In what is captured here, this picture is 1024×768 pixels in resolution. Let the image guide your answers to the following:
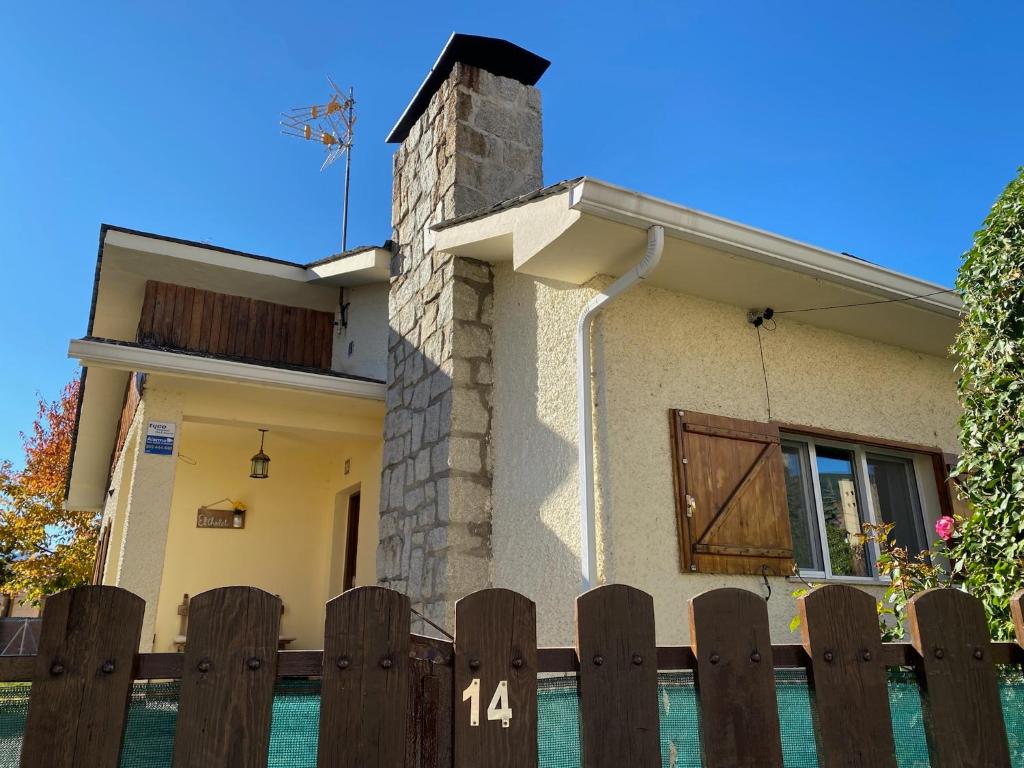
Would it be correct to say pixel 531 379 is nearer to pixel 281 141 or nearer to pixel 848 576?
pixel 848 576

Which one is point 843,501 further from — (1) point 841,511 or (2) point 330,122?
(2) point 330,122

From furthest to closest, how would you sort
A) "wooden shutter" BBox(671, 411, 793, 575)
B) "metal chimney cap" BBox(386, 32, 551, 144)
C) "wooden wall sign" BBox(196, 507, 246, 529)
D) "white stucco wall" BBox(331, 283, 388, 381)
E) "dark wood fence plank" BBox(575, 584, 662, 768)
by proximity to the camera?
1. "wooden wall sign" BBox(196, 507, 246, 529)
2. "white stucco wall" BBox(331, 283, 388, 381)
3. "metal chimney cap" BBox(386, 32, 551, 144)
4. "wooden shutter" BBox(671, 411, 793, 575)
5. "dark wood fence plank" BBox(575, 584, 662, 768)

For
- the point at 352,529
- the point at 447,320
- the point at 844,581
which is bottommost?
the point at 844,581

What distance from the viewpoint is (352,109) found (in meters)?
12.2

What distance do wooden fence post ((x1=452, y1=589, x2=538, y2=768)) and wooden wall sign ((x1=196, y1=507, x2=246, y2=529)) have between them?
8.78 m

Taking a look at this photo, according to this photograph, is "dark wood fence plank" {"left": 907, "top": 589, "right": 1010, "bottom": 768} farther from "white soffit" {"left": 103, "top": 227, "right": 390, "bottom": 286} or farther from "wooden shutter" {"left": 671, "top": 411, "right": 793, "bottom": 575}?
"white soffit" {"left": 103, "top": 227, "right": 390, "bottom": 286}

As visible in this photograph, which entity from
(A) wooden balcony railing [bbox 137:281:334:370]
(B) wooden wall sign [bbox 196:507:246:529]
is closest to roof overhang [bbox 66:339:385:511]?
(A) wooden balcony railing [bbox 137:281:334:370]

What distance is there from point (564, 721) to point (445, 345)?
4405 millimetres

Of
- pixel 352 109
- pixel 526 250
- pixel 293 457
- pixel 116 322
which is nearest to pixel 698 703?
pixel 526 250

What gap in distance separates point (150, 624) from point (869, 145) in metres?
9.76

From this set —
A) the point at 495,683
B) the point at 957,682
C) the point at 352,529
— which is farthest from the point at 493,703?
the point at 352,529

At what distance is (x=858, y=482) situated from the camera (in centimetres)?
577

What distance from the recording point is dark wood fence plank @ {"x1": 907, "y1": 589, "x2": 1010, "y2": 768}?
1.87 m

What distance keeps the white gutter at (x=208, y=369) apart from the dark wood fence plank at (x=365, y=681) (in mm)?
5240
